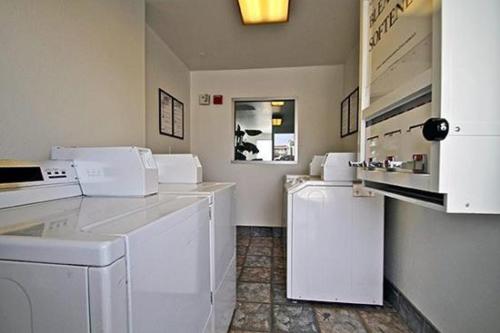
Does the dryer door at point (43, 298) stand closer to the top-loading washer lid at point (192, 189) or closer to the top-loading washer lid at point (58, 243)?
the top-loading washer lid at point (58, 243)

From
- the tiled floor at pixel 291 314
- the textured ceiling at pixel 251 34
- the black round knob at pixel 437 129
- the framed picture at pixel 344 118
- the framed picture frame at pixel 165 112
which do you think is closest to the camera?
the black round knob at pixel 437 129

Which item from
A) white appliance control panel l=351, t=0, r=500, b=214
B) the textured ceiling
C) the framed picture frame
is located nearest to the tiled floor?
white appliance control panel l=351, t=0, r=500, b=214

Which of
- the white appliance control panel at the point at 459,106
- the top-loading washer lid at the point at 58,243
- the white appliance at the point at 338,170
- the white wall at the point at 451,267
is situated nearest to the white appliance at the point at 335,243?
the white appliance at the point at 338,170

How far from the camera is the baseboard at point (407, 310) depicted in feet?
4.99

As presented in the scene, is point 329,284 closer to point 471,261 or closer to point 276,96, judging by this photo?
point 471,261

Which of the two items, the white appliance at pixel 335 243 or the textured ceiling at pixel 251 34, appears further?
the textured ceiling at pixel 251 34

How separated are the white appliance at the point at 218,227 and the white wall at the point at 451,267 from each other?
118 cm

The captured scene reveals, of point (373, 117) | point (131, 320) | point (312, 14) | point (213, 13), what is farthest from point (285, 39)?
point (131, 320)

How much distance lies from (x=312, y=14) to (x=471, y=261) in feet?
7.42

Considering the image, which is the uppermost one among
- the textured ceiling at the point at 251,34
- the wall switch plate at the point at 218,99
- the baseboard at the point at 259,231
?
the textured ceiling at the point at 251,34

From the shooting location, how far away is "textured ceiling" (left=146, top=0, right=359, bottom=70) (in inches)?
91.3

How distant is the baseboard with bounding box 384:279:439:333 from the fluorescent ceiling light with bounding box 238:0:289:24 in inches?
93.0

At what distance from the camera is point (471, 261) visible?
1.21m

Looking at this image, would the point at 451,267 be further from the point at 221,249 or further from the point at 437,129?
the point at 221,249
